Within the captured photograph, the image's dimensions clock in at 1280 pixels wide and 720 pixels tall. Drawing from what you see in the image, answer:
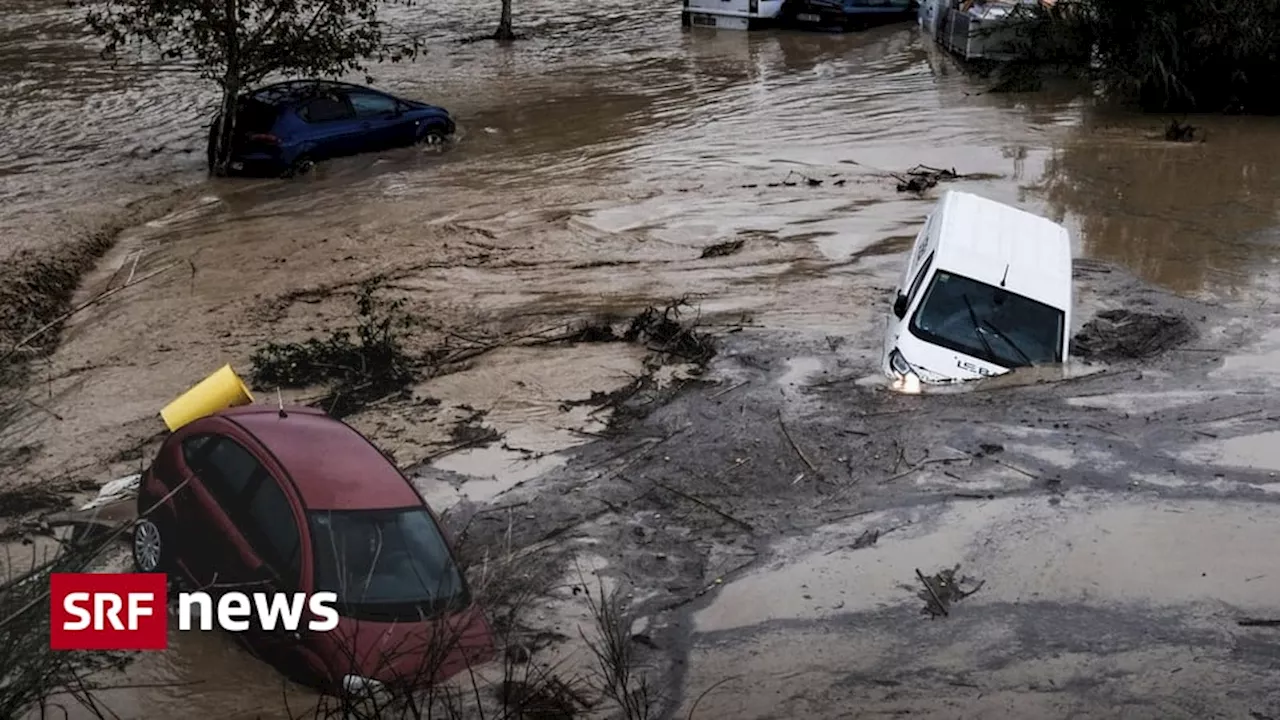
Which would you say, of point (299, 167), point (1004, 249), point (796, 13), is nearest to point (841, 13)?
point (796, 13)

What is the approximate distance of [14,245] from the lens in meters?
15.3

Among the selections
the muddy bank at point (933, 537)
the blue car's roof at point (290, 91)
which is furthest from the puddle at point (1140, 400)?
the blue car's roof at point (290, 91)

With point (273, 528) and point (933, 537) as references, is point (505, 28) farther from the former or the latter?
point (273, 528)

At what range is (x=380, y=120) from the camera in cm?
2022

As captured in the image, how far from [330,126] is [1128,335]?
11501mm

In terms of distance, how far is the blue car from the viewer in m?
19.0

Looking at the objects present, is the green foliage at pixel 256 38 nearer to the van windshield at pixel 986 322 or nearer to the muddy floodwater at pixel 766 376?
the muddy floodwater at pixel 766 376

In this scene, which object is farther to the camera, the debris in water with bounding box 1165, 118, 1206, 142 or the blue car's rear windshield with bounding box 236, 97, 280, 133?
the debris in water with bounding box 1165, 118, 1206, 142

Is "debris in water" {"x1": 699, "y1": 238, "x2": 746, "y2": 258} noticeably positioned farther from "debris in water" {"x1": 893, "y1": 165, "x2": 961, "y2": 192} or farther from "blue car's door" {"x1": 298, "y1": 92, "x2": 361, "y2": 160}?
"blue car's door" {"x1": 298, "y1": 92, "x2": 361, "y2": 160}

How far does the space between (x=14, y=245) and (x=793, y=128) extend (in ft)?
38.6

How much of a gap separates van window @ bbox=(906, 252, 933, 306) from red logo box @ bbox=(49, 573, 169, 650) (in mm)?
6363

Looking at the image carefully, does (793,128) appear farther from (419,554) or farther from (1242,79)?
(419,554)

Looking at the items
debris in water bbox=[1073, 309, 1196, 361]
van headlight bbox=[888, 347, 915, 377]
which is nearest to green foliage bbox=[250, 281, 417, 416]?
van headlight bbox=[888, 347, 915, 377]

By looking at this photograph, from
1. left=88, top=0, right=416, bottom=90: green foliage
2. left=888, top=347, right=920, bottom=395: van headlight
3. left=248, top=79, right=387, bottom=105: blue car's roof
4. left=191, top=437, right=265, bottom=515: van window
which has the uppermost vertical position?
left=88, top=0, right=416, bottom=90: green foliage
